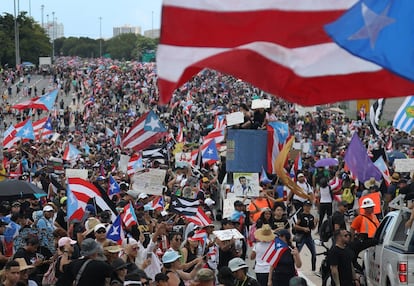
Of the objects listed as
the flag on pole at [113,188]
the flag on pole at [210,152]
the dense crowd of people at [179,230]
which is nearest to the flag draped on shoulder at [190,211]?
the dense crowd of people at [179,230]

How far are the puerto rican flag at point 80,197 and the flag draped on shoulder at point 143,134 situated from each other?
10610 mm

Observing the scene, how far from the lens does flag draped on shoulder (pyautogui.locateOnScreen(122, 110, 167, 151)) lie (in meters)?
25.5

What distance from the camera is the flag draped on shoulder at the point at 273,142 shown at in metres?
19.7

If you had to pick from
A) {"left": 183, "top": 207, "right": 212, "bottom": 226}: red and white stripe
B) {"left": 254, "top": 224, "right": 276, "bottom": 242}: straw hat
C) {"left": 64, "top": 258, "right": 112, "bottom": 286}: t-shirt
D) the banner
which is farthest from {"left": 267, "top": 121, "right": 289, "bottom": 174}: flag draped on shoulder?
{"left": 64, "top": 258, "right": 112, "bottom": 286}: t-shirt

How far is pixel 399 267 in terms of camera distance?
39.1 ft

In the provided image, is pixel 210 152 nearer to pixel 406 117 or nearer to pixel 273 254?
pixel 406 117

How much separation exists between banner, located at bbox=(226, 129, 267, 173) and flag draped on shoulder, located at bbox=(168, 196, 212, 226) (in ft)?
13.5

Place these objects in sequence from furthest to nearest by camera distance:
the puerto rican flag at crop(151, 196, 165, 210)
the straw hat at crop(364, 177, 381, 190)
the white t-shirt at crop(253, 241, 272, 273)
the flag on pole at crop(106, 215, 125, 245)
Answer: the straw hat at crop(364, 177, 381, 190) < the puerto rican flag at crop(151, 196, 165, 210) < the white t-shirt at crop(253, 241, 272, 273) < the flag on pole at crop(106, 215, 125, 245)

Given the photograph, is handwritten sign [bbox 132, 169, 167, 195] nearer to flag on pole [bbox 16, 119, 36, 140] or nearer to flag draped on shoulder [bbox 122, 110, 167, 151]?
flag draped on shoulder [bbox 122, 110, 167, 151]

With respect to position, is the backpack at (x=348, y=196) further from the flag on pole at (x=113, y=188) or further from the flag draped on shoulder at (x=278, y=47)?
the flag draped on shoulder at (x=278, y=47)

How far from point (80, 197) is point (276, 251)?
3361 mm

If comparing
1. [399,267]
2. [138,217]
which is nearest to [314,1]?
[399,267]

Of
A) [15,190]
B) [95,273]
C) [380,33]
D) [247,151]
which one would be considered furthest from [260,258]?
[247,151]

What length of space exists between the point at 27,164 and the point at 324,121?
30025 mm
